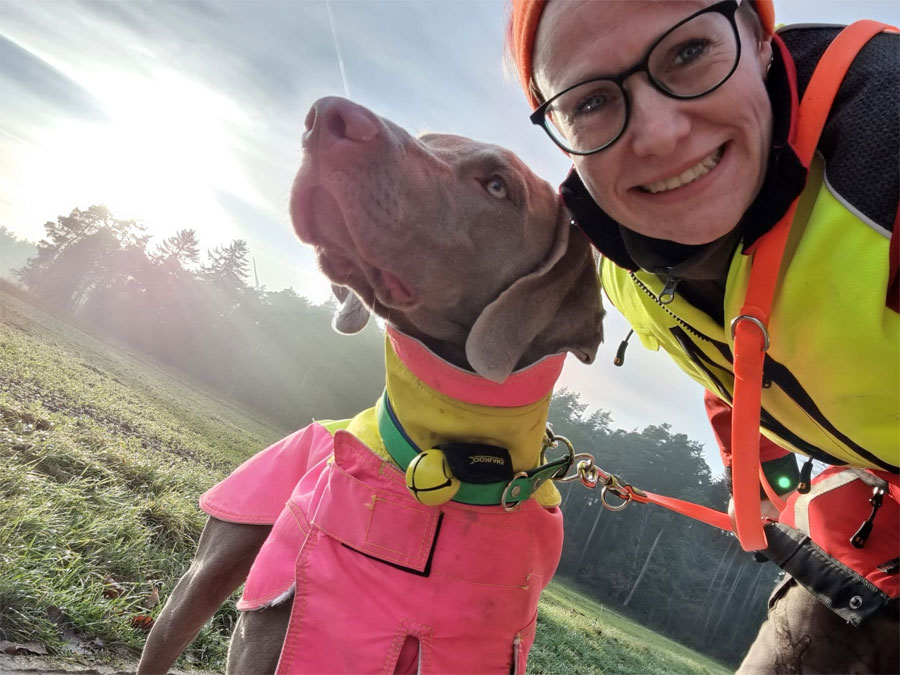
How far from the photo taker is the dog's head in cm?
181

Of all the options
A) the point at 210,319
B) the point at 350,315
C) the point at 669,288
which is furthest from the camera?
the point at 210,319

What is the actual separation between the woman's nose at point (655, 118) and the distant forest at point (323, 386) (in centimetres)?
4203

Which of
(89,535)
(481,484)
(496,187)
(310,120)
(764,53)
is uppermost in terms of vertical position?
(764,53)

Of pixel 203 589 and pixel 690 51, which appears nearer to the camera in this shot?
pixel 690 51

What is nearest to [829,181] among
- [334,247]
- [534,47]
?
[534,47]

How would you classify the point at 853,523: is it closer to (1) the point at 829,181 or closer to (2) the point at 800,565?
(2) the point at 800,565

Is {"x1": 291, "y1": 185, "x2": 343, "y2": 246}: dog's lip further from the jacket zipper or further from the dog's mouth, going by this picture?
the jacket zipper

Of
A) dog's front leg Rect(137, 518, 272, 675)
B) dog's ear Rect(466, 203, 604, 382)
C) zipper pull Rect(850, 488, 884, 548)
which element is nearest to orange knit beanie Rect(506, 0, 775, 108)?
dog's ear Rect(466, 203, 604, 382)

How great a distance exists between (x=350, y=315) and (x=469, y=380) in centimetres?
79

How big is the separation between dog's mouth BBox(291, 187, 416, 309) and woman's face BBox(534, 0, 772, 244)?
2.60 ft

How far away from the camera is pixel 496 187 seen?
7.20ft

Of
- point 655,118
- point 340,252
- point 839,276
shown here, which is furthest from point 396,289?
point 839,276

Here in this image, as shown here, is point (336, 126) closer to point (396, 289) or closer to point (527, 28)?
point (396, 289)

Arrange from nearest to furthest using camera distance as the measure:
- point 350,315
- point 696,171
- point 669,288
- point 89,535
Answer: point 696,171
point 669,288
point 350,315
point 89,535
